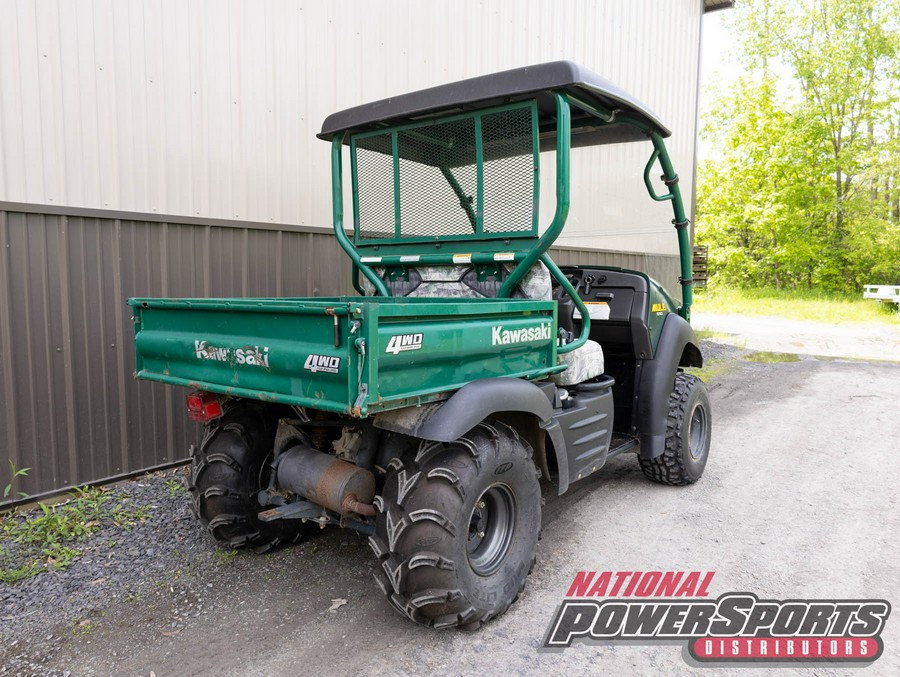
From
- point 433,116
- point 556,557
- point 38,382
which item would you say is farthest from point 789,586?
point 38,382

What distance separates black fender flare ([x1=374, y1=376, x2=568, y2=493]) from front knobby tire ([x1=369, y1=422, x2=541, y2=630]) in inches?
5.4

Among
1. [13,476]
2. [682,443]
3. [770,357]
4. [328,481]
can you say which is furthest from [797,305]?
[13,476]

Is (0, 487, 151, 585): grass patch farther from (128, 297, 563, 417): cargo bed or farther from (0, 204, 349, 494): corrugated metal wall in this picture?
(128, 297, 563, 417): cargo bed

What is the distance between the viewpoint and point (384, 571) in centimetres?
260

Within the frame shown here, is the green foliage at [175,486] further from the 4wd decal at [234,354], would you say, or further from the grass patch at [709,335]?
the grass patch at [709,335]

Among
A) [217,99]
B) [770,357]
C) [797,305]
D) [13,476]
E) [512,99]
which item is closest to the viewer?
[512,99]

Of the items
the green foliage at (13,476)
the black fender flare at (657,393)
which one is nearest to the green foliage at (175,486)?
the green foliage at (13,476)

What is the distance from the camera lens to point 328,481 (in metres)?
2.87

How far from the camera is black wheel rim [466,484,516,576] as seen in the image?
290 centimetres

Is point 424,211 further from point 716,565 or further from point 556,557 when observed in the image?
point 716,565

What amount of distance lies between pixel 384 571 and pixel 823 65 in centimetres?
2496

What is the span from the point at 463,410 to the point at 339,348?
56cm

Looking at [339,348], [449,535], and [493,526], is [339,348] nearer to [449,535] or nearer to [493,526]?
[449,535]

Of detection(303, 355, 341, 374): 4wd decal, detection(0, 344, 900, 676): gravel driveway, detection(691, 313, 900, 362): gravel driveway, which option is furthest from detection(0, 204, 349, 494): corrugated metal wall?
detection(691, 313, 900, 362): gravel driveway
